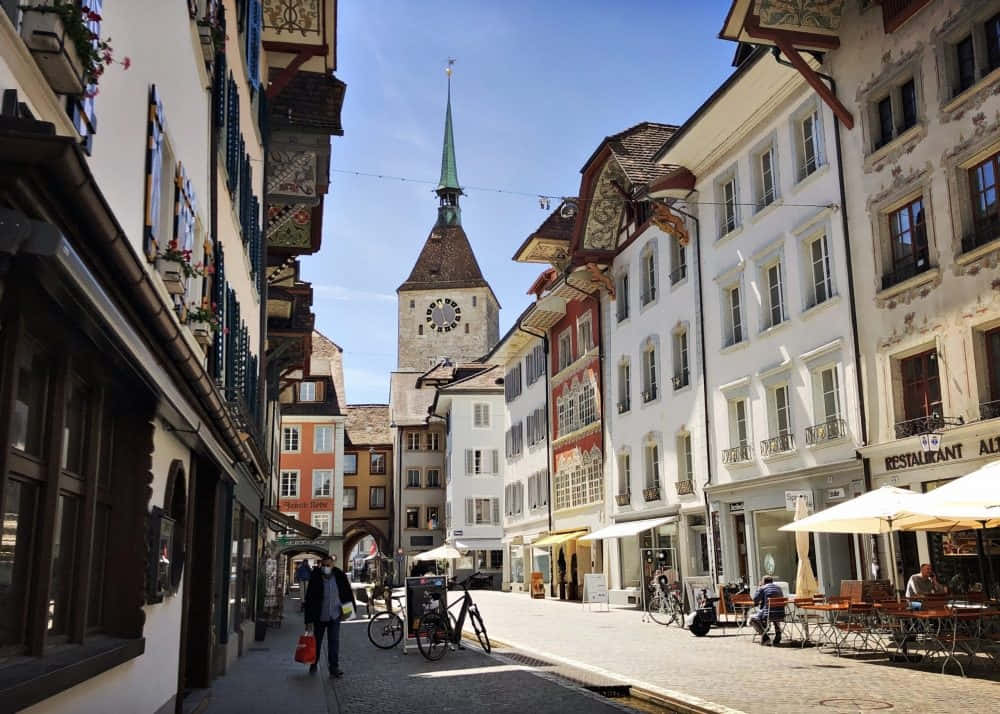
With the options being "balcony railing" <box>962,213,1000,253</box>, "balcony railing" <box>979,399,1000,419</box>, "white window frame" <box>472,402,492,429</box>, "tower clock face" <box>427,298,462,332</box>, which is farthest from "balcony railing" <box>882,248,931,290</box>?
"tower clock face" <box>427,298,462,332</box>

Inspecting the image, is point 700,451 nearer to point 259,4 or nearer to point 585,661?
point 585,661

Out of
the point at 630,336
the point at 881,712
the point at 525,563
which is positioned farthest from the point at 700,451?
the point at 525,563

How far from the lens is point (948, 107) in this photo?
19.5 m

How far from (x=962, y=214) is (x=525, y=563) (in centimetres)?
3578

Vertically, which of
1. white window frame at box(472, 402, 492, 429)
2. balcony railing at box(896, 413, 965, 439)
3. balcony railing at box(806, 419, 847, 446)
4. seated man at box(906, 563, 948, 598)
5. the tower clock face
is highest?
the tower clock face

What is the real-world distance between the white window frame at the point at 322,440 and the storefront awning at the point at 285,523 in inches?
1414

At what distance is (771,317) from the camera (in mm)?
26656

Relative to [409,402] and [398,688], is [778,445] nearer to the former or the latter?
[398,688]

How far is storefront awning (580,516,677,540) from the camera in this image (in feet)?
104

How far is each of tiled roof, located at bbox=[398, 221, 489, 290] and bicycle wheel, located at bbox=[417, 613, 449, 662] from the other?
9203 cm

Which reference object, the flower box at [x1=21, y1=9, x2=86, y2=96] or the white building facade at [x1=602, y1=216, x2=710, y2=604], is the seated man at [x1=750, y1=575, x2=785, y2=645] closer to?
the white building facade at [x1=602, y1=216, x2=710, y2=604]

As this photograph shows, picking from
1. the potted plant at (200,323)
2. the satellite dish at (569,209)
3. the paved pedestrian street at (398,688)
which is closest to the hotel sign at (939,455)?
the paved pedestrian street at (398,688)

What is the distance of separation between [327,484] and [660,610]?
41391 millimetres

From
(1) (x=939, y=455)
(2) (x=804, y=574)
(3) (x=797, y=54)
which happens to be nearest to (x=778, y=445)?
(2) (x=804, y=574)
